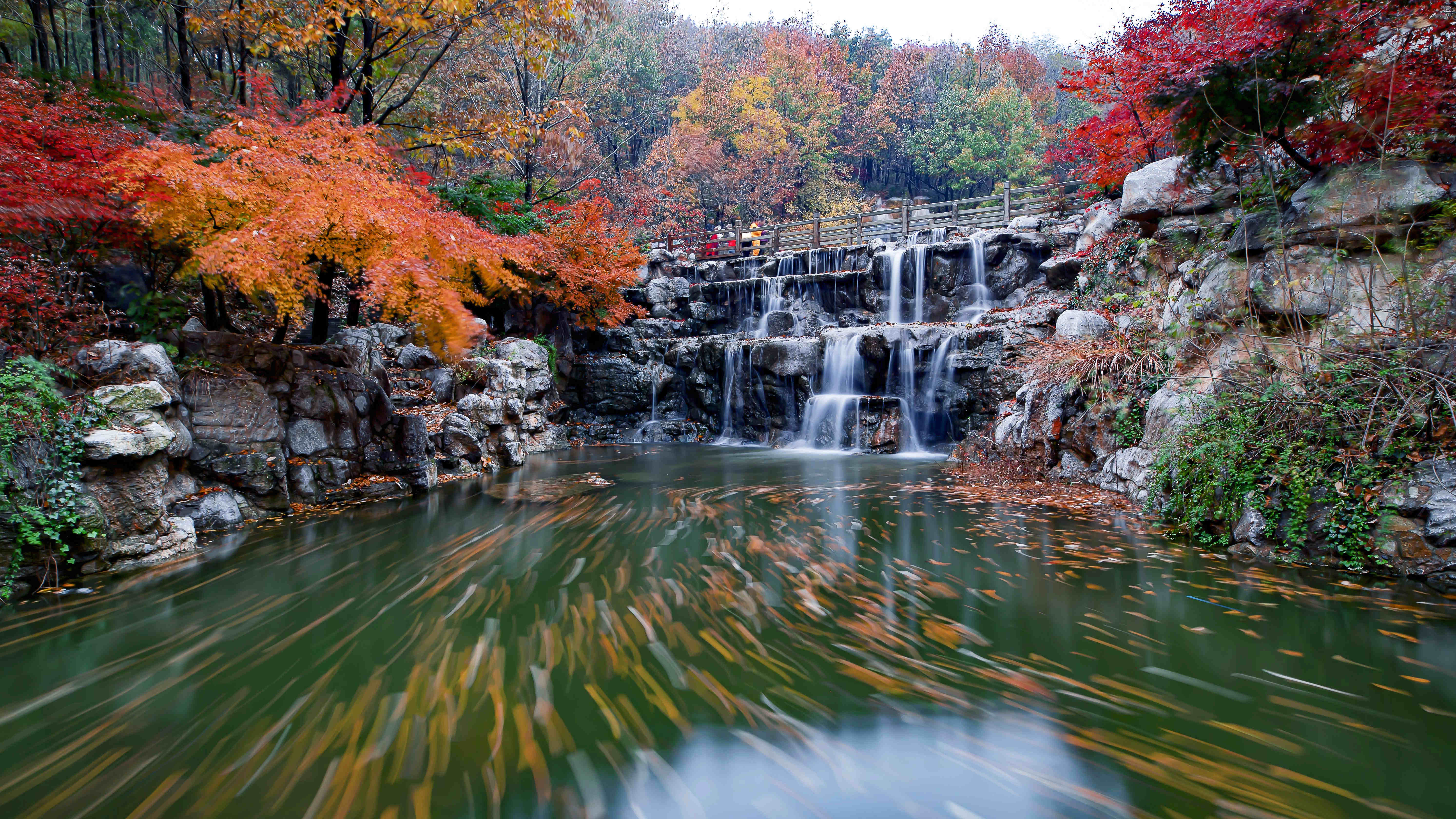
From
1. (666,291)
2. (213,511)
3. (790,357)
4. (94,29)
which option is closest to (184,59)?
(94,29)

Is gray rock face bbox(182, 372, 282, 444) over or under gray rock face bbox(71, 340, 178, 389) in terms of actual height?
under

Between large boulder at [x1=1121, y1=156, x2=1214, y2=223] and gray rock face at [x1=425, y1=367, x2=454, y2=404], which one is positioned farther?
gray rock face at [x1=425, y1=367, x2=454, y2=404]

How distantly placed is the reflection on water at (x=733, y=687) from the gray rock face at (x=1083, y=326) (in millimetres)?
4473

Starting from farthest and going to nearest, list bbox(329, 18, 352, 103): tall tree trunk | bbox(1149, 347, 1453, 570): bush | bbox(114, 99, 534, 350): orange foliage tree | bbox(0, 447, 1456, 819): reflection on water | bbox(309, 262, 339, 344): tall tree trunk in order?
bbox(329, 18, 352, 103): tall tree trunk → bbox(309, 262, 339, 344): tall tree trunk → bbox(114, 99, 534, 350): orange foliage tree → bbox(1149, 347, 1453, 570): bush → bbox(0, 447, 1456, 819): reflection on water

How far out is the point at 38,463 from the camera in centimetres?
405

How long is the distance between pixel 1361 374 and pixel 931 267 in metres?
12.9

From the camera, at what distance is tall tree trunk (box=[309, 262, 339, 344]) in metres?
6.84

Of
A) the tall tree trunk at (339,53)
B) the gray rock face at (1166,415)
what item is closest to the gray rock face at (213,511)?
the tall tree trunk at (339,53)

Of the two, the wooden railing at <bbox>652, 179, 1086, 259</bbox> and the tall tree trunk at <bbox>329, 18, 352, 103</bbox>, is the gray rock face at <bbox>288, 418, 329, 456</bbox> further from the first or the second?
the wooden railing at <bbox>652, 179, 1086, 259</bbox>

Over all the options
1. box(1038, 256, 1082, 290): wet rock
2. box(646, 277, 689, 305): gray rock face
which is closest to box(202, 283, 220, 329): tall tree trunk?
box(646, 277, 689, 305): gray rock face

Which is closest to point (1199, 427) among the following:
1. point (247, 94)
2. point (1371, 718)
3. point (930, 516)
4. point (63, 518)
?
point (930, 516)

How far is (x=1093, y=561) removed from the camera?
4.65 metres

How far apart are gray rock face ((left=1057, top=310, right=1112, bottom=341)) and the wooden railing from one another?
10.3 meters

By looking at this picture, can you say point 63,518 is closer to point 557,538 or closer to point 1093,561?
point 557,538
